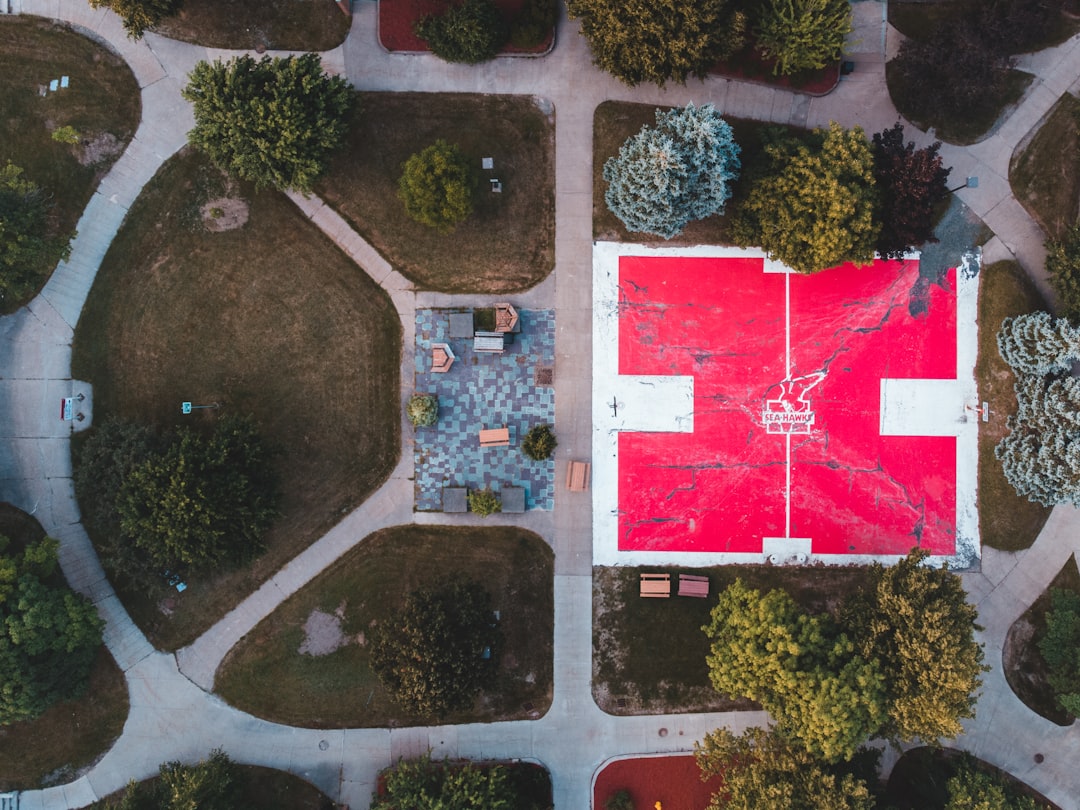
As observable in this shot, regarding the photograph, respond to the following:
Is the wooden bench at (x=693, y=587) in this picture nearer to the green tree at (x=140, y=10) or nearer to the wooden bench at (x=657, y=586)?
the wooden bench at (x=657, y=586)

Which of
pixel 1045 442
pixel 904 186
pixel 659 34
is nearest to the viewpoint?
pixel 659 34

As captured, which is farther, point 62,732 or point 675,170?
point 62,732

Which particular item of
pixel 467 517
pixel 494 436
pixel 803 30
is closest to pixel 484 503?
pixel 467 517

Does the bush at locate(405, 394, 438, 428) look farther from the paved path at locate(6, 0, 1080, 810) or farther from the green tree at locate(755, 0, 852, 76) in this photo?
the green tree at locate(755, 0, 852, 76)

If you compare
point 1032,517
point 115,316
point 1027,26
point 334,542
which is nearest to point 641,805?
point 334,542

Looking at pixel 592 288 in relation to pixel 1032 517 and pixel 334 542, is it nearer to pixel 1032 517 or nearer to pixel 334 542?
pixel 334 542

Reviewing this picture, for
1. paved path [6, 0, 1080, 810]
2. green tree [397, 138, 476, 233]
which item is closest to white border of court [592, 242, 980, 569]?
paved path [6, 0, 1080, 810]

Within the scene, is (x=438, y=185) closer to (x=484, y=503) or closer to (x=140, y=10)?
(x=484, y=503)
